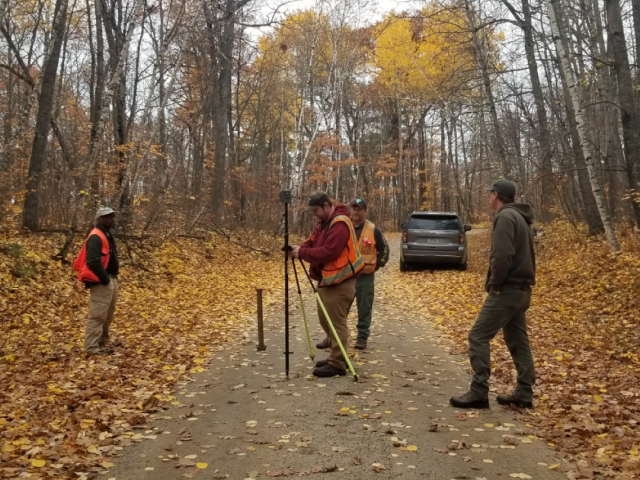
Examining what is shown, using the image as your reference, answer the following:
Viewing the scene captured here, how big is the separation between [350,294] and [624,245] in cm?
969

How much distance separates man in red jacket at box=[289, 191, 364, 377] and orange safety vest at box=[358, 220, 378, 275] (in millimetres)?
1473

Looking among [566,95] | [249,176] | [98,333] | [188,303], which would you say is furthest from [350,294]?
[249,176]

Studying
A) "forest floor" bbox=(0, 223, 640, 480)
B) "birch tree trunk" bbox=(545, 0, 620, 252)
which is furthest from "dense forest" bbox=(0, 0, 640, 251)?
"forest floor" bbox=(0, 223, 640, 480)

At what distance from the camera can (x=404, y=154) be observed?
39875 mm

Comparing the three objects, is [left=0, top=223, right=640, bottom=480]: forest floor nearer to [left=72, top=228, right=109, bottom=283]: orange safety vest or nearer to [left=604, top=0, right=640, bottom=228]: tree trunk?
[left=72, top=228, right=109, bottom=283]: orange safety vest

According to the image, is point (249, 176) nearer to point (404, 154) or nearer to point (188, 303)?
point (188, 303)

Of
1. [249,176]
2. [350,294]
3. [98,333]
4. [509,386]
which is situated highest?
[249,176]

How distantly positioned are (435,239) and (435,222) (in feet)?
1.77

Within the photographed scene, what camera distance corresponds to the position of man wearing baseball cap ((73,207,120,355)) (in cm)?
734

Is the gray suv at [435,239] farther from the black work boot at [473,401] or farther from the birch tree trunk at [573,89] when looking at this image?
the black work boot at [473,401]

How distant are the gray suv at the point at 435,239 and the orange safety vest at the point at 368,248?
29.4 ft

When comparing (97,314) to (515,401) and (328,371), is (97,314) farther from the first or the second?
(515,401)

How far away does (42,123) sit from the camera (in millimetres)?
13672

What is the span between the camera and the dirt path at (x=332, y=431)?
3.98 m
